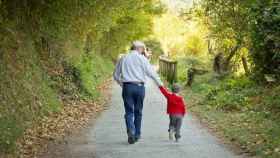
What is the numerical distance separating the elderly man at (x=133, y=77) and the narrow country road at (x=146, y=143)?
522mm

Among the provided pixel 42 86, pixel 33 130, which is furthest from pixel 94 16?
pixel 33 130

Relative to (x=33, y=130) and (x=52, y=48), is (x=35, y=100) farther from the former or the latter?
(x=52, y=48)

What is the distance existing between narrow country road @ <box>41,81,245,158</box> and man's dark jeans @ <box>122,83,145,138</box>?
341mm

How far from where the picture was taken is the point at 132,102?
10398mm

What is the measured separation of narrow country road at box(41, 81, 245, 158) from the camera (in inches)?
370

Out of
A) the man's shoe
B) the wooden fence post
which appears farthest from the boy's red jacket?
the wooden fence post

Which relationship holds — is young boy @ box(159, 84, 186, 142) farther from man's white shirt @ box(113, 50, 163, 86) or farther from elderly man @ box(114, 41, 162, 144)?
man's white shirt @ box(113, 50, 163, 86)

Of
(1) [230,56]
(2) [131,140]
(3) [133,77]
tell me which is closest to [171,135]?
(2) [131,140]

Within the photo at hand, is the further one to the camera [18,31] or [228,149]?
[18,31]

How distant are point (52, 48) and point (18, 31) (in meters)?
3.33

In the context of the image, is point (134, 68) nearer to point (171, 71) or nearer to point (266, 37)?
point (266, 37)

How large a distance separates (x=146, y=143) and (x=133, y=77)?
4.22 ft

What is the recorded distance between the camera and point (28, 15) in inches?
619

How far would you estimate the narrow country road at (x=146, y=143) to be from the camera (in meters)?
9.40
